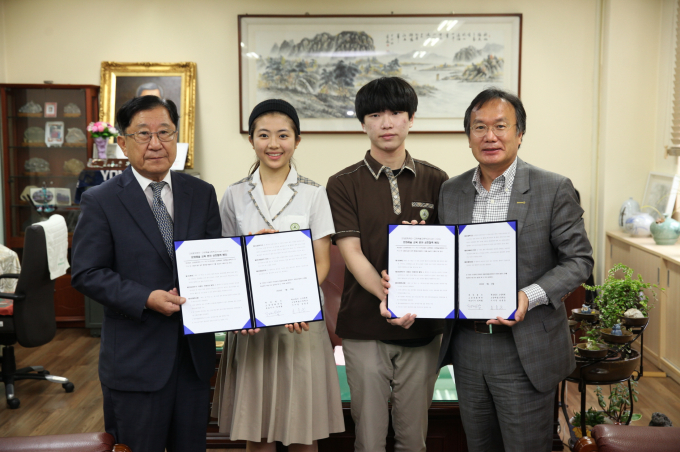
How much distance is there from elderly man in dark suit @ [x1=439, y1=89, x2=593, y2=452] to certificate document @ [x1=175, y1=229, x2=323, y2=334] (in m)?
0.50

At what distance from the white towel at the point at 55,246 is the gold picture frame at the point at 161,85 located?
1538mm

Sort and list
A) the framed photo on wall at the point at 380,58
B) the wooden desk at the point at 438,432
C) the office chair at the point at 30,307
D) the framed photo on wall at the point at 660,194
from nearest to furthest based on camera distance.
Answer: the wooden desk at the point at 438,432 → the office chair at the point at 30,307 → the framed photo on wall at the point at 660,194 → the framed photo on wall at the point at 380,58

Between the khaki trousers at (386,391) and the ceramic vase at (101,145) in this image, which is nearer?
the khaki trousers at (386,391)

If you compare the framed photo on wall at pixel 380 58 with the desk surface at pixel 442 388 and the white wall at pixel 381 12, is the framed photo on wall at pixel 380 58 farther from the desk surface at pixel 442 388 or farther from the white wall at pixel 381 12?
the desk surface at pixel 442 388

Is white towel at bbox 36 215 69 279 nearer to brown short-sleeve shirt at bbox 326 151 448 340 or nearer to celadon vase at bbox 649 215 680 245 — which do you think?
brown short-sleeve shirt at bbox 326 151 448 340

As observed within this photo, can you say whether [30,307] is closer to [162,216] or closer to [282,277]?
[162,216]

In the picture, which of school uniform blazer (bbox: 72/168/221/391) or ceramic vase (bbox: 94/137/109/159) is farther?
ceramic vase (bbox: 94/137/109/159)

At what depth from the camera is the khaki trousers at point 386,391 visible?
191 centimetres

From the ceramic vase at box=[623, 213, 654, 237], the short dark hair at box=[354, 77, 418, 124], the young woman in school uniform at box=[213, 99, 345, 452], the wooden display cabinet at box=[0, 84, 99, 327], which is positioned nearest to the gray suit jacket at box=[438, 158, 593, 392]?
the short dark hair at box=[354, 77, 418, 124]

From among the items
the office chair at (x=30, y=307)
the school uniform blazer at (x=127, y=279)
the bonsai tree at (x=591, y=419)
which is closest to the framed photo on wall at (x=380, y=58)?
the office chair at (x=30, y=307)

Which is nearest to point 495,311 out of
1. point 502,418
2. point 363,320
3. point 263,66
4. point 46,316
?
point 502,418

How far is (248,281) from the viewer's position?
5.53 ft

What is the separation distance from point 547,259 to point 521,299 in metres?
0.18

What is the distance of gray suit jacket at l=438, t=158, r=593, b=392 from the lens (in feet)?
→ 5.36
